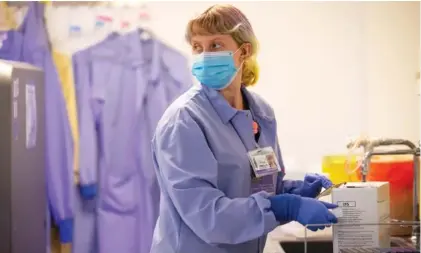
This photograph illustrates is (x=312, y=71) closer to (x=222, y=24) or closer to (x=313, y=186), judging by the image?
(x=313, y=186)

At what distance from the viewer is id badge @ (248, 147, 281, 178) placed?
1555 millimetres

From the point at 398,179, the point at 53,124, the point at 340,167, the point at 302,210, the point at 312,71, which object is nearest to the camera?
the point at 302,210

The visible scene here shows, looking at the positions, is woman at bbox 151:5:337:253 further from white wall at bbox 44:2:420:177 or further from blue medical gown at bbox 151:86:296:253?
white wall at bbox 44:2:420:177

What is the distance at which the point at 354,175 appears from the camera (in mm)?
2316

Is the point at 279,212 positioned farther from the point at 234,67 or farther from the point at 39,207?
the point at 39,207

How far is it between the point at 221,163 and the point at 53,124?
1.61 m

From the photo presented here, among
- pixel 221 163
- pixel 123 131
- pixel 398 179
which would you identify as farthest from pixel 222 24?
pixel 123 131

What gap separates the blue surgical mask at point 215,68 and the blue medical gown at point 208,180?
30 mm

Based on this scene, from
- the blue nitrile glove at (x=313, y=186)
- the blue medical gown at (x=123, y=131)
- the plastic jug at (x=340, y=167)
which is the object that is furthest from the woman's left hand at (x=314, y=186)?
the blue medical gown at (x=123, y=131)

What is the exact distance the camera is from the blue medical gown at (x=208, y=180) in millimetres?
1379

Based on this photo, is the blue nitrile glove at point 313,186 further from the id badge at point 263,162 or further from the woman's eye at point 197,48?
the woman's eye at point 197,48

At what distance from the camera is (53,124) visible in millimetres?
2885

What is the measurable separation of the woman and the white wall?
138cm

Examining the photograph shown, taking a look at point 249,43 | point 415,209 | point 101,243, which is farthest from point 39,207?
point 415,209
